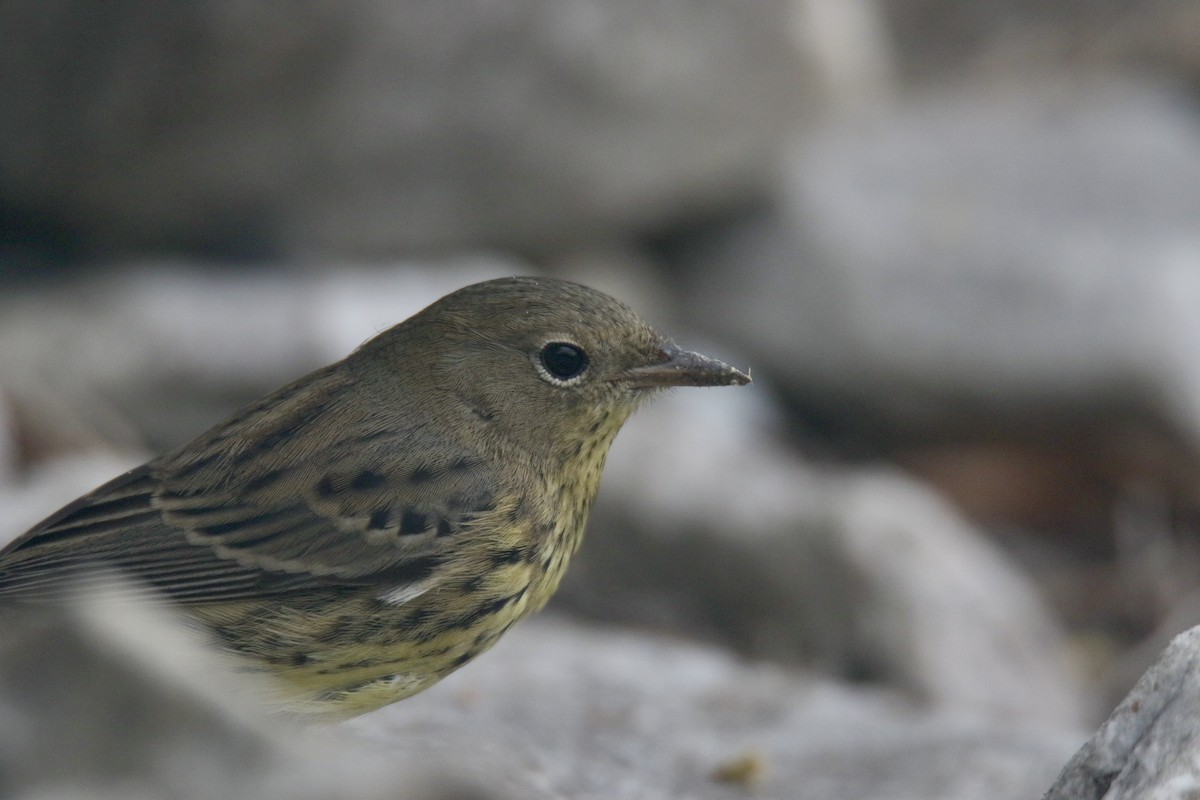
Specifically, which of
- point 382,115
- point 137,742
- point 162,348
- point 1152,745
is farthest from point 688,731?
point 382,115

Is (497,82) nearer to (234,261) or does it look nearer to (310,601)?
(234,261)

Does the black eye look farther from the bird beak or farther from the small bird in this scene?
the bird beak

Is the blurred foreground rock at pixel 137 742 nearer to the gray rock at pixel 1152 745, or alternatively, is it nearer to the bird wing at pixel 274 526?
the gray rock at pixel 1152 745

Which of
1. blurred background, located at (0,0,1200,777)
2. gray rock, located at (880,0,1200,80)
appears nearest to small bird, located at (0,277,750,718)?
blurred background, located at (0,0,1200,777)

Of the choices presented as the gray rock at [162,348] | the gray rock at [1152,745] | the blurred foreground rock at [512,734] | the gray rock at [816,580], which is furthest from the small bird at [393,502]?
the gray rock at [162,348]

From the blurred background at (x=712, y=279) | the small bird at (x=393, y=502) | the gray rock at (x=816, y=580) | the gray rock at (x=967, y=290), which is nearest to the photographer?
the small bird at (x=393, y=502)

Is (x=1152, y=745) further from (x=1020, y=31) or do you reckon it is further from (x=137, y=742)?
(x=1020, y=31)
